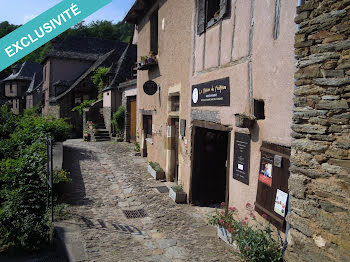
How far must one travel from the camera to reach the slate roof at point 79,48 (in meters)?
24.0

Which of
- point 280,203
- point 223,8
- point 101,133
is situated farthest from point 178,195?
point 101,133

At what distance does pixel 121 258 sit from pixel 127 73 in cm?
1476

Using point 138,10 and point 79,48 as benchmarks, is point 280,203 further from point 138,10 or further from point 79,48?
point 79,48

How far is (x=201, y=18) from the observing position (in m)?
6.43

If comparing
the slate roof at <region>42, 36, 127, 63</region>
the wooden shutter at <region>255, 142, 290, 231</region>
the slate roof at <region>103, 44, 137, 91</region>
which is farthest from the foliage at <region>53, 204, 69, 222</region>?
the slate roof at <region>42, 36, 127, 63</region>

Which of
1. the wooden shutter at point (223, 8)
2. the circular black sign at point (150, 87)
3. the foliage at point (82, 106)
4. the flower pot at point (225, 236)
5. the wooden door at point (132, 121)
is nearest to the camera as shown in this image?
the flower pot at point (225, 236)

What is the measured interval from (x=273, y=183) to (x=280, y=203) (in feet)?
0.96

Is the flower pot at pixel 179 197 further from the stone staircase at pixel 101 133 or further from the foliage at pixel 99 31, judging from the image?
the foliage at pixel 99 31

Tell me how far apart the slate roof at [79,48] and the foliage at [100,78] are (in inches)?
96.3

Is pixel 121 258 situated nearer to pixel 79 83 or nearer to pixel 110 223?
pixel 110 223

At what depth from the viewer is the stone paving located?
467 cm

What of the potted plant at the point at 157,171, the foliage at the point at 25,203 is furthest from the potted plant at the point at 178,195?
the foliage at the point at 25,203

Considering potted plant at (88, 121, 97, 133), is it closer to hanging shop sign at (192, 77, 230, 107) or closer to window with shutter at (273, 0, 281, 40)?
hanging shop sign at (192, 77, 230, 107)

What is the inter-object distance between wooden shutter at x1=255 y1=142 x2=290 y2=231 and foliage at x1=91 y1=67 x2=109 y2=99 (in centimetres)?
1788
